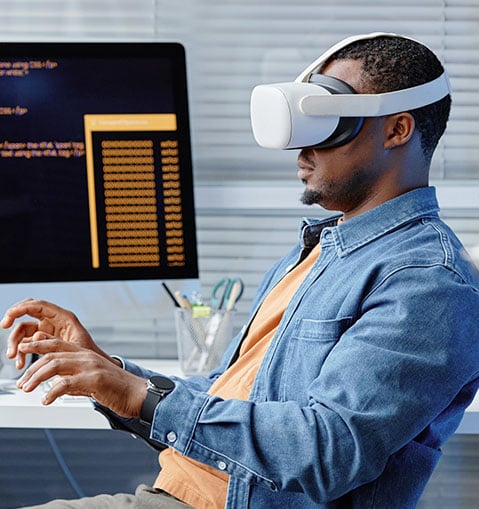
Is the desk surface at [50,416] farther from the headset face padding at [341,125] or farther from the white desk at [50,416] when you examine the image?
the headset face padding at [341,125]

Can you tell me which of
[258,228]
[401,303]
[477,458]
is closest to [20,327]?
[401,303]

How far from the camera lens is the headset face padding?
1.40 metres

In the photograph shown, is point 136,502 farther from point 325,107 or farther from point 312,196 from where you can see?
point 325,107

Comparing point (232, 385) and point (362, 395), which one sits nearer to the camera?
point (362, 395)

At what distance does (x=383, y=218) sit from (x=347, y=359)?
0.26 m

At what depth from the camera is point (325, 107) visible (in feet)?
4.51

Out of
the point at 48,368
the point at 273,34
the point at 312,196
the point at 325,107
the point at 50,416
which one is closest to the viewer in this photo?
the point at 48,368

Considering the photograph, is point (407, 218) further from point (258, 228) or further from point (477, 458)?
point (477, 458)

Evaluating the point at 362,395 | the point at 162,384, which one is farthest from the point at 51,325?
the point at 362,395

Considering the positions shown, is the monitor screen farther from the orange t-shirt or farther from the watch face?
the watch face

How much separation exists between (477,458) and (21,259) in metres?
1.21

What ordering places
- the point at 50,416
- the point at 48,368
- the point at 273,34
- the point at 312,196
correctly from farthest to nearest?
the point at 273,34 → the point at 50,416 → the point at 312,196 → the point at 48,368

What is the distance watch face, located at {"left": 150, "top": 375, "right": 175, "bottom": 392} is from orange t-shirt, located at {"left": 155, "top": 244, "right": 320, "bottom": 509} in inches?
8.1

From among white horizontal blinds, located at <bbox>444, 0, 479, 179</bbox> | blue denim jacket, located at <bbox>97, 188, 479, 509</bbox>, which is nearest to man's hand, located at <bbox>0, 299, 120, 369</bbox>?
blue denim jacket, located at <bbox>97, 188, 479, 509</bbox>
